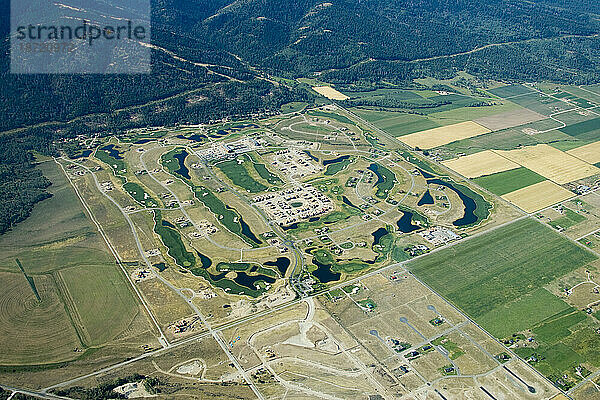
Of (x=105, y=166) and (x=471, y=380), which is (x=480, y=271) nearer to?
(x=471, y=380)

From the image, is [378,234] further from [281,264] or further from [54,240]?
[54,240]

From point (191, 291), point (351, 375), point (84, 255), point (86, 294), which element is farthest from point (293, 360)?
point (84, 255)

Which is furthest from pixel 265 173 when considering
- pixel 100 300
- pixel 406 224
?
pixel 100 300

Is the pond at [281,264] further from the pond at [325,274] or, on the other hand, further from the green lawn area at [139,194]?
the green lawn area at [139,194]

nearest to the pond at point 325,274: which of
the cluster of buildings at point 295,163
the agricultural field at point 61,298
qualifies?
the agricultural field at point 61,298

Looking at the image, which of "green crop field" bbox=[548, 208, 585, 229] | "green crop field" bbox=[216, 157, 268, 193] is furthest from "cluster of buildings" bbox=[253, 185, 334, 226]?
"green crop field" bbox=[548, 208, 585, 229]
